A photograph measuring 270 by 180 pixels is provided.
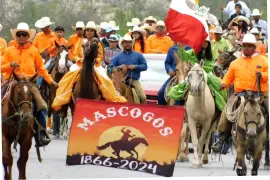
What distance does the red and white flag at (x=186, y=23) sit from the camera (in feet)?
73.6

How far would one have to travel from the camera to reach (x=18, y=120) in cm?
1766

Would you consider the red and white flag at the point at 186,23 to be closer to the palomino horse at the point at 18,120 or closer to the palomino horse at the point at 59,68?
the palomino horse at the point at 59,68

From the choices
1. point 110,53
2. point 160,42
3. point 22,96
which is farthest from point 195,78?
point 160,42

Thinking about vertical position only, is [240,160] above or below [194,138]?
above

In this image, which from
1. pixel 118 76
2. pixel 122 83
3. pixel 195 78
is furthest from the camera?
pixel 122 83

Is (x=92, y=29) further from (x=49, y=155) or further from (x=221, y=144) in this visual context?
(x=221, y=144)

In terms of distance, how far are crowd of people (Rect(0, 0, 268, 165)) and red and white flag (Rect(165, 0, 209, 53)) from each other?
22 cm

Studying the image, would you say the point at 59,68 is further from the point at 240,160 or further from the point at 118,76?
the point at 240,160

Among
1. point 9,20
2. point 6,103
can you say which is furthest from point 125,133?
point 9,20

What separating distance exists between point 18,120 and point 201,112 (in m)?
5.01

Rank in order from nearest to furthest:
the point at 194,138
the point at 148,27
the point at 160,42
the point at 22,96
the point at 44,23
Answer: the point at 22,96 < the point at 194,138 < the point at 44,23 < the point at 160,42 < the point at 148,27

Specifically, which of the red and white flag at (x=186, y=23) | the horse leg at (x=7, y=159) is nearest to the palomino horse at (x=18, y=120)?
the horse leg at (x=7, y=159)

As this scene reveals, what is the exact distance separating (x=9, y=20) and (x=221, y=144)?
16.9 meters

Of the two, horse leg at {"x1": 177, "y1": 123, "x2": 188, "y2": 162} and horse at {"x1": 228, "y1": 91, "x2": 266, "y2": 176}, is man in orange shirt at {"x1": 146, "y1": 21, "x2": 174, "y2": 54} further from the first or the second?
horse at {"x1": 228, "y1": 91, "x2": 266, "y2": 176}
